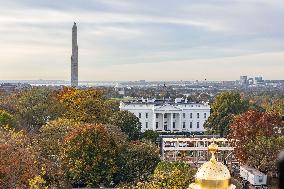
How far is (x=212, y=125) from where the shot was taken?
78.6m

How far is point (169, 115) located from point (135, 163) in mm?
57301

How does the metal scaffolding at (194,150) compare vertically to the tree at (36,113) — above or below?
below

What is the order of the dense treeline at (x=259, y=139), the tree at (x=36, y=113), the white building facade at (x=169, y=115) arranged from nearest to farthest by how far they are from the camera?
the dense treeline at (x=259, y=139), the tree at (x=36, y=113), the white building facade at (x=169, y=115)

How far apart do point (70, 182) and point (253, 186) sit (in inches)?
577

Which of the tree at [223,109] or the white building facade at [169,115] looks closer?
the tree at [223,109]

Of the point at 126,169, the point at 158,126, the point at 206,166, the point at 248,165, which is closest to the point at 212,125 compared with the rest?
the point at 158,126

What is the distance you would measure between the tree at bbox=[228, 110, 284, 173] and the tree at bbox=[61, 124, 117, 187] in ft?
41.0

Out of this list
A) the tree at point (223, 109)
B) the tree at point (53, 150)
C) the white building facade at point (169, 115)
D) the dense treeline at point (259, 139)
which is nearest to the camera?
the tree at point (53, 150)

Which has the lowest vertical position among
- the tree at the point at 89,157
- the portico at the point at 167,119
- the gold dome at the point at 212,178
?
the portico at the point at 167,119

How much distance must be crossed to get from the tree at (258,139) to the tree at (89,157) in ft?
41.0

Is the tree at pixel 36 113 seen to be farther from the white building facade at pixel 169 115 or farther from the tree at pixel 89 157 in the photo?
the tree at pixel 89 157

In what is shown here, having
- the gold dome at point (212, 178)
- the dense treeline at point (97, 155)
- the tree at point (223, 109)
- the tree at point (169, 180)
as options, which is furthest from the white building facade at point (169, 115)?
the gold dome at point (212, 178)

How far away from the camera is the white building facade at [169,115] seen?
9556cm

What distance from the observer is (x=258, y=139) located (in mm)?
46062
